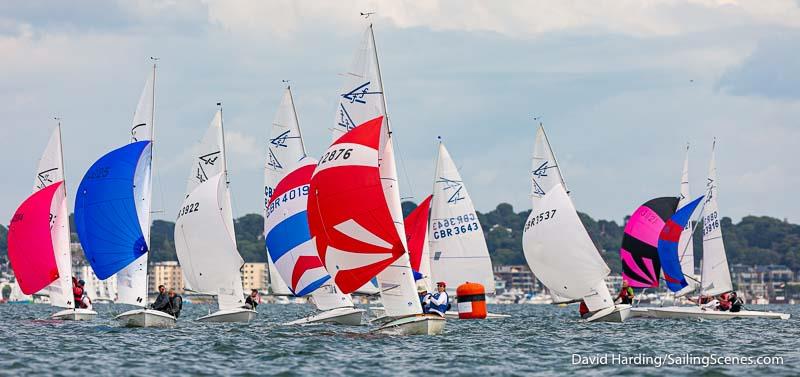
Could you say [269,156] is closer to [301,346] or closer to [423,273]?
[423,273]

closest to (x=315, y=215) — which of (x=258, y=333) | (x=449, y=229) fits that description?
(x=258, y=333)

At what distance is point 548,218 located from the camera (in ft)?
152

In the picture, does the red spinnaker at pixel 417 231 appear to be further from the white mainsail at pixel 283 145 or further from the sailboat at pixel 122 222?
the sailboat at pixel 122 222

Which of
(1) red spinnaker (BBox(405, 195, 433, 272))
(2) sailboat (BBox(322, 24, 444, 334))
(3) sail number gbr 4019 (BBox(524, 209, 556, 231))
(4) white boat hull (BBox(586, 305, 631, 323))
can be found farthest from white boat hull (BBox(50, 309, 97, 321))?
(4) white boat hull (BBox(586, 305, 631, 323))

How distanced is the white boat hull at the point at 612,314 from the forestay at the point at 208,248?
12088 mm

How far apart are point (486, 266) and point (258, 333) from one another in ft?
62.3

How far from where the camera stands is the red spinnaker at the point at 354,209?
34656mm

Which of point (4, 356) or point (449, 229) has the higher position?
point (449, 229)

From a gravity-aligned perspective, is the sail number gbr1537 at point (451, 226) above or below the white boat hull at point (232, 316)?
above

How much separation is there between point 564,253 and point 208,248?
11.7 m

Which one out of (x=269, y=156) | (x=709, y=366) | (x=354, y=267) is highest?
(x=269, y=156)

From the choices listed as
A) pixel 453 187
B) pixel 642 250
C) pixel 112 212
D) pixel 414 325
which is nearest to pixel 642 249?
pixel 642 250

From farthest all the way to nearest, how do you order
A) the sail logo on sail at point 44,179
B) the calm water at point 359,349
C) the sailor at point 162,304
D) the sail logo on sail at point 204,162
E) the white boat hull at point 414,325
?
the sail logo on sail at point 44,179 < the sail logo on sail at point 204,162 < the sailor at point 162,304 < the white boat hull at point 414,325 < the calm water at point 359,349

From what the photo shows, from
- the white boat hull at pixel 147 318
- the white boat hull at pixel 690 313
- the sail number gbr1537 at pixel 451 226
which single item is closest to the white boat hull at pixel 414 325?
the white boat hull at pixel 147 318
